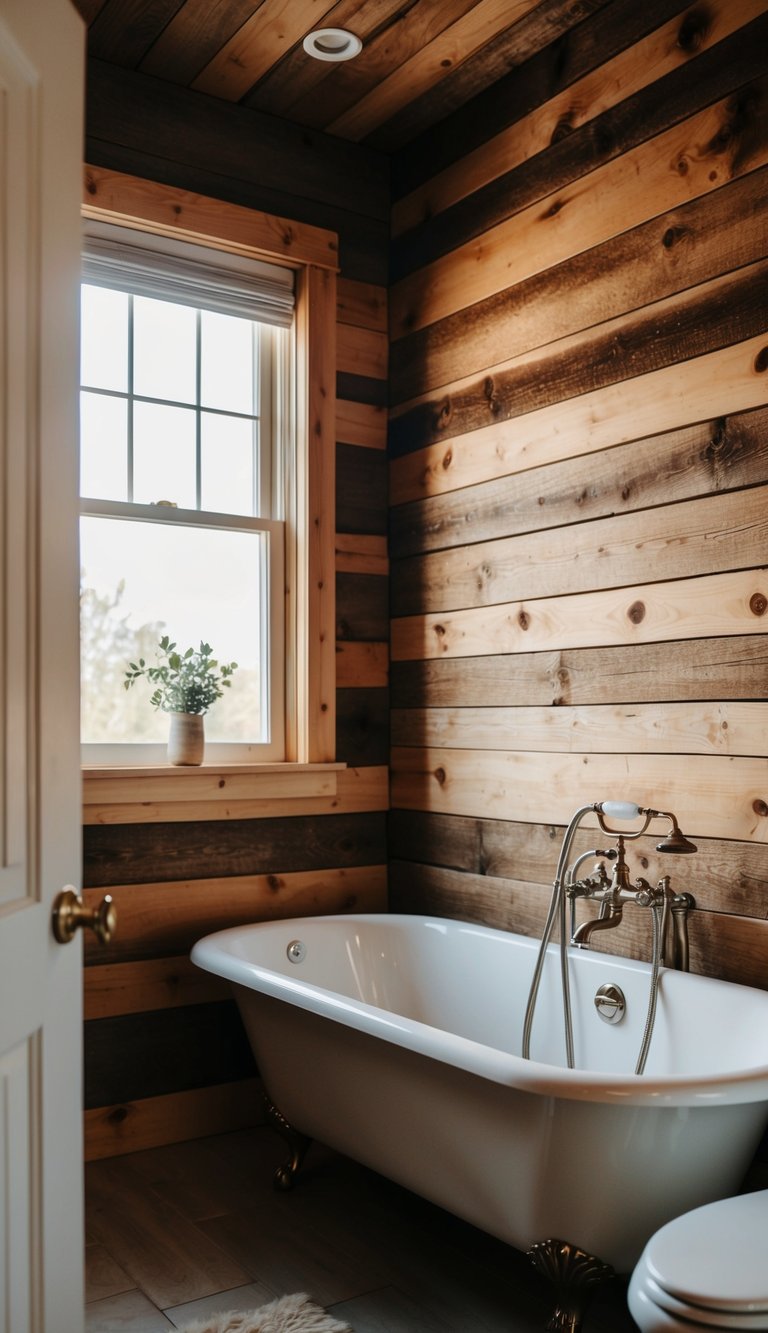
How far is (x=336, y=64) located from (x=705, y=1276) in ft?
9.74

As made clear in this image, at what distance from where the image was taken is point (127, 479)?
317 centimetres

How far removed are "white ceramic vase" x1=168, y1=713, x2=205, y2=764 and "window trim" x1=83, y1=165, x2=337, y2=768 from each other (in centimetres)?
35

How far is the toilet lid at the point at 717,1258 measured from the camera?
141 cm

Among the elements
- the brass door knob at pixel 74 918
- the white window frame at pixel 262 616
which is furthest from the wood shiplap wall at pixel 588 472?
the brass door knob at pixel 74 918

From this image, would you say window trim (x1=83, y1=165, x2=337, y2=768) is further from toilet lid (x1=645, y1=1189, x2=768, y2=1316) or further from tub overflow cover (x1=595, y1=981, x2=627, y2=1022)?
toilet lid (x1=645, y1=1189, x2=768, y2=1316)

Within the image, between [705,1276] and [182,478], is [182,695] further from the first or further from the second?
[705,1276]

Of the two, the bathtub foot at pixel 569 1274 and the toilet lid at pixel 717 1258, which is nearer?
the toilet lid at pixel 717 1258

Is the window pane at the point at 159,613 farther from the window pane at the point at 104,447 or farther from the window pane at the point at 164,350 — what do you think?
the window pane at the point at 164,350

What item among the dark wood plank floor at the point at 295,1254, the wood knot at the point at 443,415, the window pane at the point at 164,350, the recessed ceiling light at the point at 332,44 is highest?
the recessed ceiling light at the point at 332,44

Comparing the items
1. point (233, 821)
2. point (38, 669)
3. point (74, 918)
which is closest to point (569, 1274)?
Answer: point (74, 918)

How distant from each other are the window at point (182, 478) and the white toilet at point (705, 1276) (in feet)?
6.42

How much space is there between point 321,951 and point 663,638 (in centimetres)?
125

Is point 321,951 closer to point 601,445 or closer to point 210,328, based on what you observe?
point 601,445

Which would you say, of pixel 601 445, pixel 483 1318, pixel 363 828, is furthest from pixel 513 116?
pixel 483 1318
